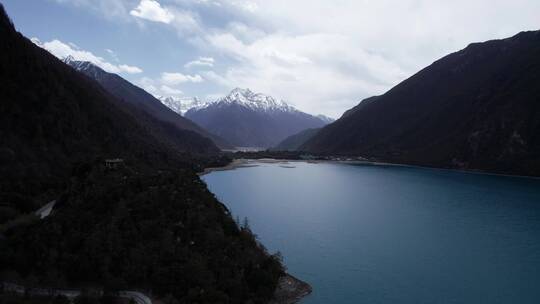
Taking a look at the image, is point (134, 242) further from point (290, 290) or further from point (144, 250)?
point (290, 290)

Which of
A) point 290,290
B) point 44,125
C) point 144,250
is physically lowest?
point 290,290

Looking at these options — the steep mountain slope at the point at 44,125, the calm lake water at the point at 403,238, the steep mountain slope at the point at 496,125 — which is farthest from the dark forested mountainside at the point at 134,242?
the steep mountain slope at the point at 496,125

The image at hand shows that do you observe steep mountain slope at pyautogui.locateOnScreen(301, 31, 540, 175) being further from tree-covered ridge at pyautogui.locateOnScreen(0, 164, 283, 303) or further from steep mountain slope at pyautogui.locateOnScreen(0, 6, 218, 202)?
tree-covered ridge at pyautogui.locateOnScreen(0, 164, 283, 303)

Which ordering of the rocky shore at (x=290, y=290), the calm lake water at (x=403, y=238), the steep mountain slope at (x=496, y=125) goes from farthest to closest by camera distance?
the steep mountain slope at (x=496, y=125), the calm lake water at (x=403, y=238), the rocky shore at (x=290, y=290)

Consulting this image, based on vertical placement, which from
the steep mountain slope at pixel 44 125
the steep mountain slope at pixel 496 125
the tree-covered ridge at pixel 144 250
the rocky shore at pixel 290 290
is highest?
the steep mountain slope at pixel 496 125

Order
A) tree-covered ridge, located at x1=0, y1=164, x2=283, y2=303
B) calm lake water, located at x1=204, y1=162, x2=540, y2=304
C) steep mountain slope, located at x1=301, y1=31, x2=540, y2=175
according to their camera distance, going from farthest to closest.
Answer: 1. steep mountain slope, located at x1=301, y1=31, x2=540, y2=175
2. calm lake water, located at x1=204, y1=162, x2=540, y2=304
3. tree-covered ridge, located at x1=0, y1=164, x2=283, y2=303

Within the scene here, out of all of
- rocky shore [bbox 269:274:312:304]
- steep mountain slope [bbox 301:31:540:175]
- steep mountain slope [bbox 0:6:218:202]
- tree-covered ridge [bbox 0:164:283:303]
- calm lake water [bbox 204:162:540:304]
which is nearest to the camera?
tree-covered ridge [bbox 0:164:283:303]

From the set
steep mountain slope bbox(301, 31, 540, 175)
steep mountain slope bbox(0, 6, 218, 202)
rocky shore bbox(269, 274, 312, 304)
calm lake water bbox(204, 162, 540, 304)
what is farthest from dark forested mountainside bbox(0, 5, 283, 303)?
steep mountain slope bbox(301, 31, 540, 175)

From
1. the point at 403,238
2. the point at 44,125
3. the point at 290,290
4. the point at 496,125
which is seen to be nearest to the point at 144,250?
the point at 290,290

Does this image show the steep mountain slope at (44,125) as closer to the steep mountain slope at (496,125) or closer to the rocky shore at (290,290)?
the rocky shore at (290,290)
